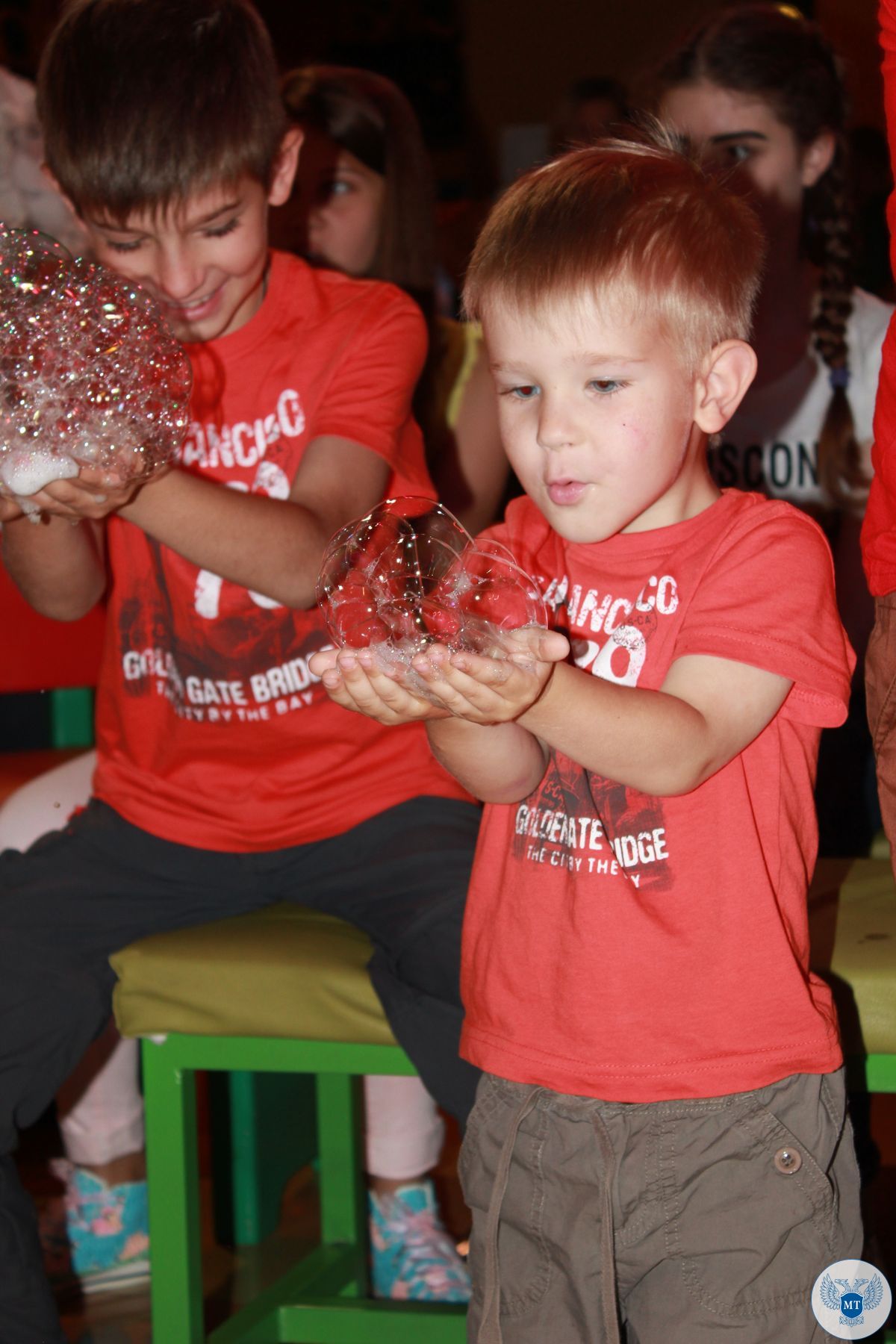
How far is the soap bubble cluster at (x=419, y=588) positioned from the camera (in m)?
0.77

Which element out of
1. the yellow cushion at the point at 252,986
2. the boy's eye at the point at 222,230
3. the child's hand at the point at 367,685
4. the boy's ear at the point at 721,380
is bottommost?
the yellow cushion at the point at 252,986

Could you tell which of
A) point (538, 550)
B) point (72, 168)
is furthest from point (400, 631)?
point (72, 168)

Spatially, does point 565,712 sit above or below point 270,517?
below

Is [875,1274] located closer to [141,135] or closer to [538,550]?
[538,550]

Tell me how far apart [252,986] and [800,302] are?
3.23 feet

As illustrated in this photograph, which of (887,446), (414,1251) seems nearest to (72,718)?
(414,1251)

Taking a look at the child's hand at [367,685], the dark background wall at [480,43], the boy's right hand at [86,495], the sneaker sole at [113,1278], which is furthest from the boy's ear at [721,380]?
the dark background wall at [480,43]

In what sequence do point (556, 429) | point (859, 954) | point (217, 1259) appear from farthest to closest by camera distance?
point (217, 1259), point (859, 954), point (556, 429)

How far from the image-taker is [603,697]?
79cm

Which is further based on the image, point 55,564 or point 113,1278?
point 113,1278

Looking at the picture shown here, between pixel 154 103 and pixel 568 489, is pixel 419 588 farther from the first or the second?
pixel 154 103

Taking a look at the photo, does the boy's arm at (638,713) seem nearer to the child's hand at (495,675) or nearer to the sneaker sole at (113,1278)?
the child's hand at (495,675)

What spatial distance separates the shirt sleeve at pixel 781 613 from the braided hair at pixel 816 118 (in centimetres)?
71

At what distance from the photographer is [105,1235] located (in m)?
1.46
